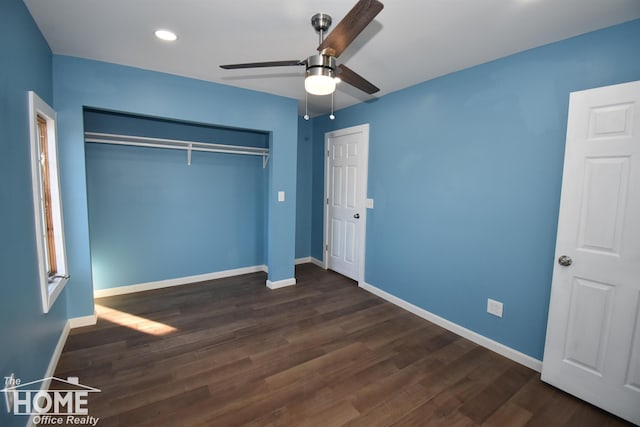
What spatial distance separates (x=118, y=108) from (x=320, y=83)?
7.49ft

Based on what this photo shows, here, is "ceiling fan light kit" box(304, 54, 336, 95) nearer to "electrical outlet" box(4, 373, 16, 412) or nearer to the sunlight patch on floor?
"electrical outlet" box(4, 373, 16, 412)

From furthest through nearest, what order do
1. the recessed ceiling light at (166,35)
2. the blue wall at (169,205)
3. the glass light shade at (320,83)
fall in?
the blue wall at (169,205) < the recessed ceiling light at (166,35) < the glass light shade at (320,83)

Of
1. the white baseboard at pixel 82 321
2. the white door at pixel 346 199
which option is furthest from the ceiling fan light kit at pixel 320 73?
the white baseboard at pixel 82 321

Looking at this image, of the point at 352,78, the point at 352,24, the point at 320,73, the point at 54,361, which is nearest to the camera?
the point at 352,24

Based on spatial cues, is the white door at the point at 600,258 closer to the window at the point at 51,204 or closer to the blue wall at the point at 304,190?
the blue wall at the point at 304,190

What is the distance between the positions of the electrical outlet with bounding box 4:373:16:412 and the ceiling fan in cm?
200

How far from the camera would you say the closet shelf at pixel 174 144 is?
3039mm

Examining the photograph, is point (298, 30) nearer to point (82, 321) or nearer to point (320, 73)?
point (320, 73)

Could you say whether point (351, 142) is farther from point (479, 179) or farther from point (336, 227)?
point (479, 179)

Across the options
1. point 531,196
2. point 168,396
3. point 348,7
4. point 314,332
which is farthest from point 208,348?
point 531,196

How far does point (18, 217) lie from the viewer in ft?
5.23

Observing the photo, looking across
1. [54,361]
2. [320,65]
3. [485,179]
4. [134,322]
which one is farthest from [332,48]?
[134,322]

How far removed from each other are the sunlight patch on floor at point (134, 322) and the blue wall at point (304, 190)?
2.52 m

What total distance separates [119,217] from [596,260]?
14.6 ft
